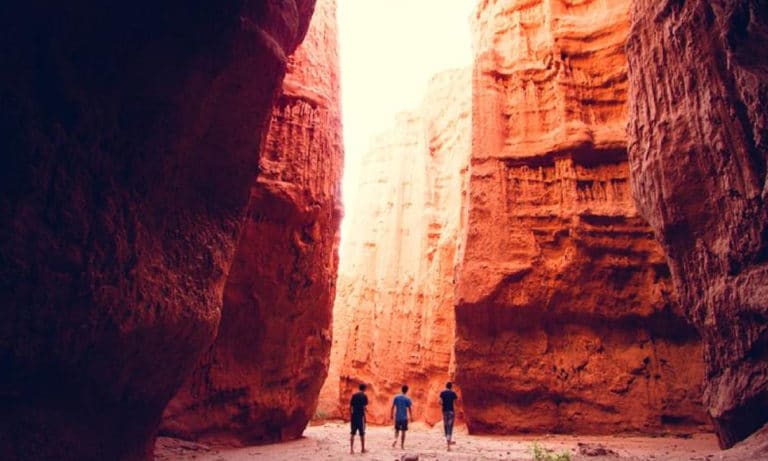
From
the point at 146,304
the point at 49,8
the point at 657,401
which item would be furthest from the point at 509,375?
the point at 49,8

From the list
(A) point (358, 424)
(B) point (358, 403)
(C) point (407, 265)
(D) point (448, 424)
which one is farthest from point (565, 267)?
(C) point (407, 265)

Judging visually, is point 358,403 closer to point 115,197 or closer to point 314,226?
point 314,226

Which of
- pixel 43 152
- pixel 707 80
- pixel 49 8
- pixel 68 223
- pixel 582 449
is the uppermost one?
pixel 707 80

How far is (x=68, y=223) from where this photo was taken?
4.67 m

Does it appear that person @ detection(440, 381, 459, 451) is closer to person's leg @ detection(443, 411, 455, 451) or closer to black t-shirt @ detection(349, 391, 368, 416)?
person's leg @ detection(443, 411, 455, 451)

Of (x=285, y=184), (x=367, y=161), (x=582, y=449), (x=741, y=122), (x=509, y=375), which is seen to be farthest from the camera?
(x=367, y=161)

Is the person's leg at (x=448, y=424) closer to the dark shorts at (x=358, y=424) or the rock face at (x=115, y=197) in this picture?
the dark shorts at (x=358, y=424)

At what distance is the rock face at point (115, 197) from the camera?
4.38 meters

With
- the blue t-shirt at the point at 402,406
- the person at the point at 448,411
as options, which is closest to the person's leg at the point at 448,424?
the person at the point at 448,411

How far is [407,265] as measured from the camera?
107ft

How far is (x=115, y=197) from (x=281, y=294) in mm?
6186

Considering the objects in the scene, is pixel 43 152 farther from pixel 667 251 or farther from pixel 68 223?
pixel 667 251

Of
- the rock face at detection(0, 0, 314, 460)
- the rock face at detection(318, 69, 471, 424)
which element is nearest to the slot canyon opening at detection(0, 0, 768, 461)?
the rock face at detection(0, 0, 314, 460)

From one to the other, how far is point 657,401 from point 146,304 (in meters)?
13.4
